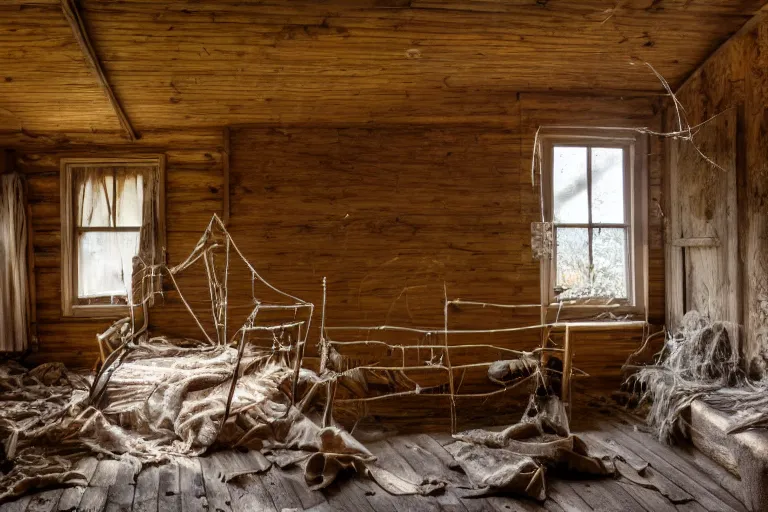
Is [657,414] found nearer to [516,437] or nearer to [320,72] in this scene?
[516,437]

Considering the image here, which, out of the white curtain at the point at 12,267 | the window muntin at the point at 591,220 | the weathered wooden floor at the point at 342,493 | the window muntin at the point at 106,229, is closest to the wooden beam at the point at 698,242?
the window muntin at the point at 591,220

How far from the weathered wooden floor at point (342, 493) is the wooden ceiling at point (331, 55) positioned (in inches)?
128

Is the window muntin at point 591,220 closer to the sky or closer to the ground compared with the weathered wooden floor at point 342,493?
closer to the sky

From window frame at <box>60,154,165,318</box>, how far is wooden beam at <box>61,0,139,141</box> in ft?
1.19

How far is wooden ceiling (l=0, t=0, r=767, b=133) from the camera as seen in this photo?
15.3 feet

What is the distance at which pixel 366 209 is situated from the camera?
606 centimetres

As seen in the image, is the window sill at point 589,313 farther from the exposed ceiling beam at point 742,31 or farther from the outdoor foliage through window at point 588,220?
the exposed ceiling beam at point 742,31

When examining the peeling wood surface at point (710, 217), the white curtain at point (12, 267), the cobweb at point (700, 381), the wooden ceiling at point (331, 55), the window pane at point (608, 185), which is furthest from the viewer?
the window pane at point (608, 185)

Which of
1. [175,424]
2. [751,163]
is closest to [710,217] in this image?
[751,163]

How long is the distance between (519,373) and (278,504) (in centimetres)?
249

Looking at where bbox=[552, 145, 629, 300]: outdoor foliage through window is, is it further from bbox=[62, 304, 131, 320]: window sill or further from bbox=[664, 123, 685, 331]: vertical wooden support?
bbox=[62, 304, 131, 320]: window sill

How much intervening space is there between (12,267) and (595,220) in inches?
232

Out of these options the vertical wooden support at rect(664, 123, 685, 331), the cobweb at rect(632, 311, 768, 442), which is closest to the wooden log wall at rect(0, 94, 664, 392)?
the vertical wooden support at rect(664, 123, 685, 331)

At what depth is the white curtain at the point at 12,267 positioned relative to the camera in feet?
18.7
